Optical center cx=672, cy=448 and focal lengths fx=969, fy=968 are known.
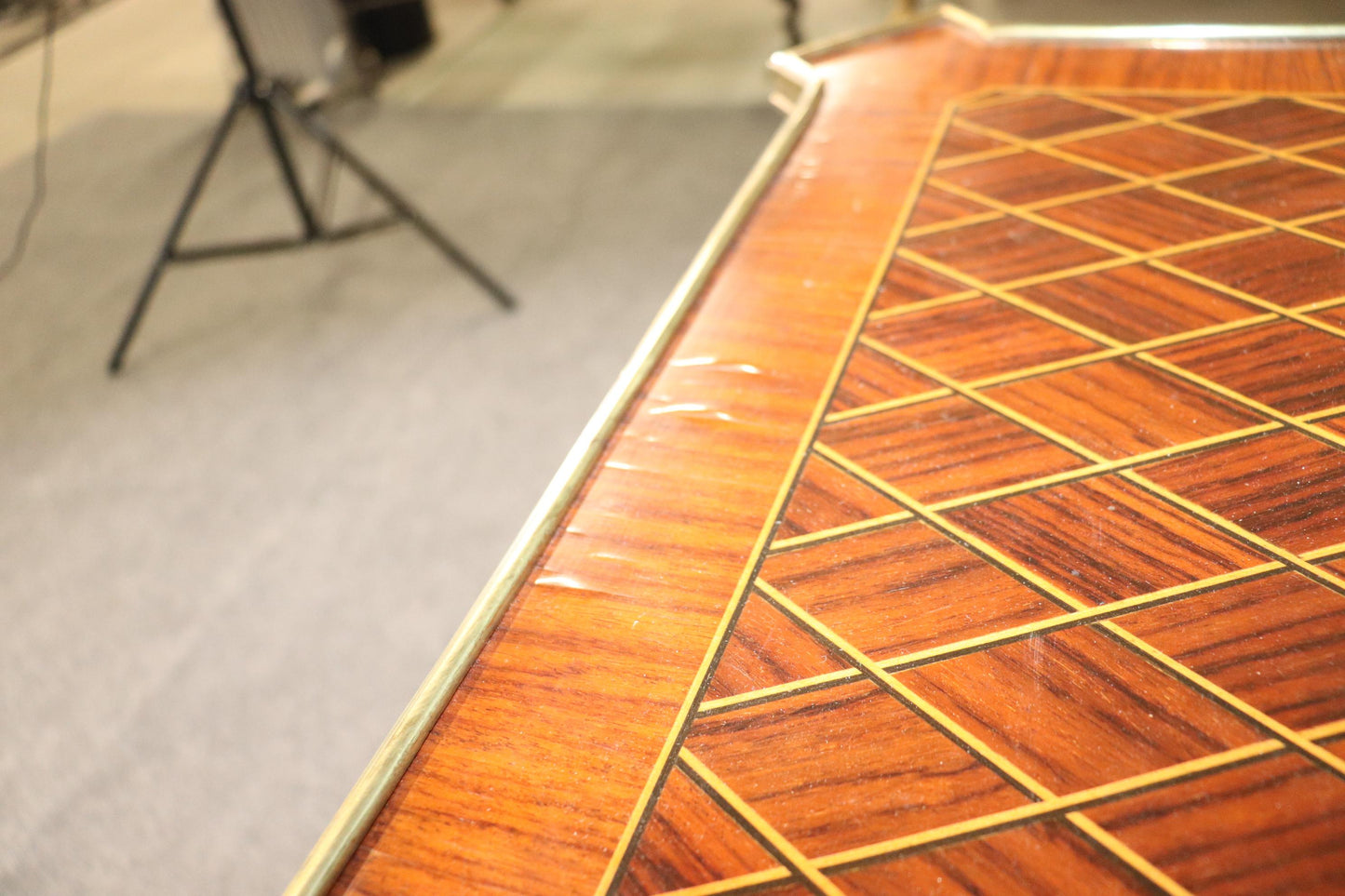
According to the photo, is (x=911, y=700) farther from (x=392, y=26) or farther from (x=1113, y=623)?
(x=392, y=26)

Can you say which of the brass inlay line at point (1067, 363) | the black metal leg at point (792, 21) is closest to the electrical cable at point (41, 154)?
→ the black metal leg at point (792, 21)

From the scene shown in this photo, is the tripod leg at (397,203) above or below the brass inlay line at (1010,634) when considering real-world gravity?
above

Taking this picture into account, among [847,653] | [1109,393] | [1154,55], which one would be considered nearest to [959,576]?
[847,653]

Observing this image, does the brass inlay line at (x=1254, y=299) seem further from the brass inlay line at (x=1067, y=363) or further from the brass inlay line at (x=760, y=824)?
the brass inlay line at (x=760, y=824)

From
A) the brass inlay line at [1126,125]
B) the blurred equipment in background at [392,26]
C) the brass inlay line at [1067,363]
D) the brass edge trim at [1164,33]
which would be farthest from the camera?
the blurred equipment in background at [392,26]

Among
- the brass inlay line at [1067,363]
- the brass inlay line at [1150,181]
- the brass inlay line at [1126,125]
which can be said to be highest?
the brass inlay line at [1126,125]

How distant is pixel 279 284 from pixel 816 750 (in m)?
2.18

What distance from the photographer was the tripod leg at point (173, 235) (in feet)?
6.42

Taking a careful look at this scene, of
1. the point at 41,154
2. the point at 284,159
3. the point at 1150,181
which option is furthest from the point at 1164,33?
the point at 41,154

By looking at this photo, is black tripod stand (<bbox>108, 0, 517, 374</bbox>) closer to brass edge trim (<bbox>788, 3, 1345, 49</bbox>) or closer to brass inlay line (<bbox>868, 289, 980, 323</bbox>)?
brass edge trim (<bbox>788, 3, 1345, 49</bbox>)

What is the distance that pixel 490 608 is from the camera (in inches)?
29.6

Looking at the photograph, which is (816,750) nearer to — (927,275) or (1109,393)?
(1109,393)

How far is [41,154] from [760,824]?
10.9ft

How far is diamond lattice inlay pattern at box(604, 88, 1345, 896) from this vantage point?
57 centimetres
